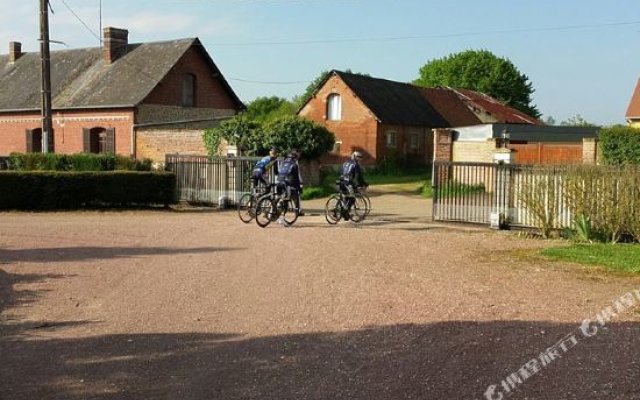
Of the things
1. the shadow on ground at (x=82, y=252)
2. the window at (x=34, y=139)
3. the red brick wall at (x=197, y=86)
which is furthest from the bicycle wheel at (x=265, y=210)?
the window at (x=34, y=139)

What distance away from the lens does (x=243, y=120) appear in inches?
1189

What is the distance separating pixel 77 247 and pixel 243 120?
678 inches

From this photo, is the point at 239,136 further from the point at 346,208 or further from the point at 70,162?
the point at 346,208

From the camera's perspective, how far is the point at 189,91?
137ft

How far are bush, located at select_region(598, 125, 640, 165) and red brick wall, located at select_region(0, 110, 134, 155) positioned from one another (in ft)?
74.4

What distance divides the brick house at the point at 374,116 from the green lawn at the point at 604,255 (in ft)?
88.7

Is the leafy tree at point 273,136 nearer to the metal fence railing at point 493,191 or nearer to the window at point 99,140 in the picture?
the window at point 99,140

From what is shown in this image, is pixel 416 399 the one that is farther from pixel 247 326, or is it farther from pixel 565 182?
pixel 565 182

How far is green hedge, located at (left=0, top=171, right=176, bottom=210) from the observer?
21.8 m

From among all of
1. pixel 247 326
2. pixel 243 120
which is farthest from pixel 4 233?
pixel 243 120

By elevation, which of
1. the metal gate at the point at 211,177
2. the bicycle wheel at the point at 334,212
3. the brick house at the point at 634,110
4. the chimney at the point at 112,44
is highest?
the chimney at the point at 112,44

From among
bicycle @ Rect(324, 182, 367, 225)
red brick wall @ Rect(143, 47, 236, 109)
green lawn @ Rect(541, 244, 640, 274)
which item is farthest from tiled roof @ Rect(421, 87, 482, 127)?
green lawn @ Rect(541, 244, 640, 274)

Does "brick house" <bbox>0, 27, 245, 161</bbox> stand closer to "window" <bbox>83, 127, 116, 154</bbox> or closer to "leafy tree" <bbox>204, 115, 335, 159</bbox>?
"window" <bbox>83, 127, 116, 154</bbox>

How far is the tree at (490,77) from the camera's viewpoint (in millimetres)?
73188
